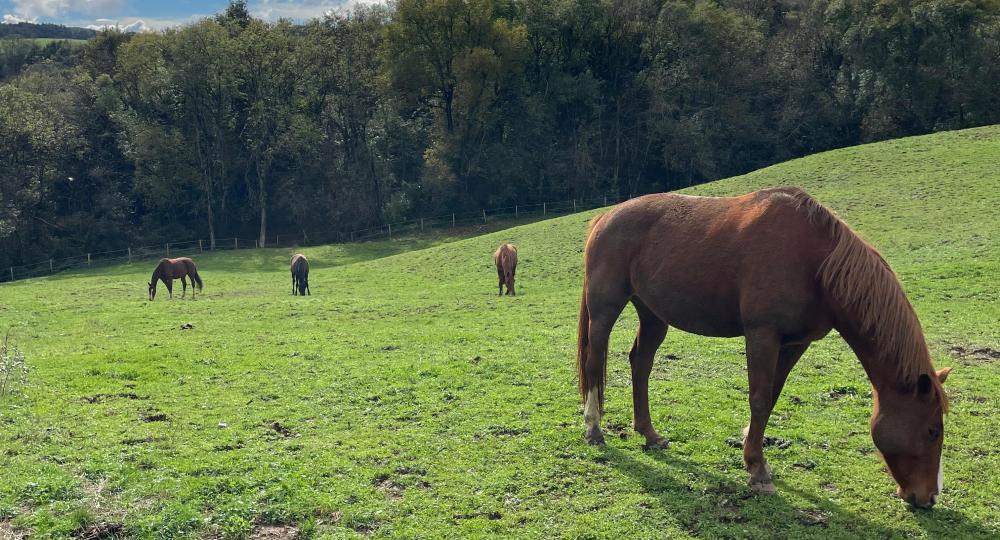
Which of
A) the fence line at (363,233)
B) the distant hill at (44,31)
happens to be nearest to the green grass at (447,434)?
the fence line at (363,233)

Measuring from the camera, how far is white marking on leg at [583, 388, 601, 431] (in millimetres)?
8125

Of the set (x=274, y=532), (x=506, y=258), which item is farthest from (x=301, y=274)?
(x=274, y=532)

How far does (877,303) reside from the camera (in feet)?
20.1

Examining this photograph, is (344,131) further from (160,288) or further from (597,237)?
(597,237)

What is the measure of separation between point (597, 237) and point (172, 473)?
5337 millimetres

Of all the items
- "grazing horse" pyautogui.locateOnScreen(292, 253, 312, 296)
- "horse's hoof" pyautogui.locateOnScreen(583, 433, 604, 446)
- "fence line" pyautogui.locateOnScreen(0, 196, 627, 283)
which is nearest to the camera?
"horse's hoof" pyautogui.locateOnScreen(583, 433, 604, 446)

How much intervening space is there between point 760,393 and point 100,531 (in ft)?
20.3

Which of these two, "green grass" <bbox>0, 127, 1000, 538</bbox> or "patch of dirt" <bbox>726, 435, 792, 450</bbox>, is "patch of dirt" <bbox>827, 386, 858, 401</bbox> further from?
"patch of dirt" <bbox>726, 435, 792, 450</bbox>

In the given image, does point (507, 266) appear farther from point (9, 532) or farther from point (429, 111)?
point (429, 111)

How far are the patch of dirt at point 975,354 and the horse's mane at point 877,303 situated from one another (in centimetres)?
600

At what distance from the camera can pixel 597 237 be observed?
8.28 metres

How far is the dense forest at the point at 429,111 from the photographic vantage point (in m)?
49.4

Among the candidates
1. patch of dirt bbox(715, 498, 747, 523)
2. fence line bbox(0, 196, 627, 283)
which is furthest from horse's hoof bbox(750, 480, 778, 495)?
fence line bbox(0, 196, 627, 283)

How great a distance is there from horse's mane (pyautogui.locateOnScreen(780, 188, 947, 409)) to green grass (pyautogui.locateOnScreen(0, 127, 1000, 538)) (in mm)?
1377
